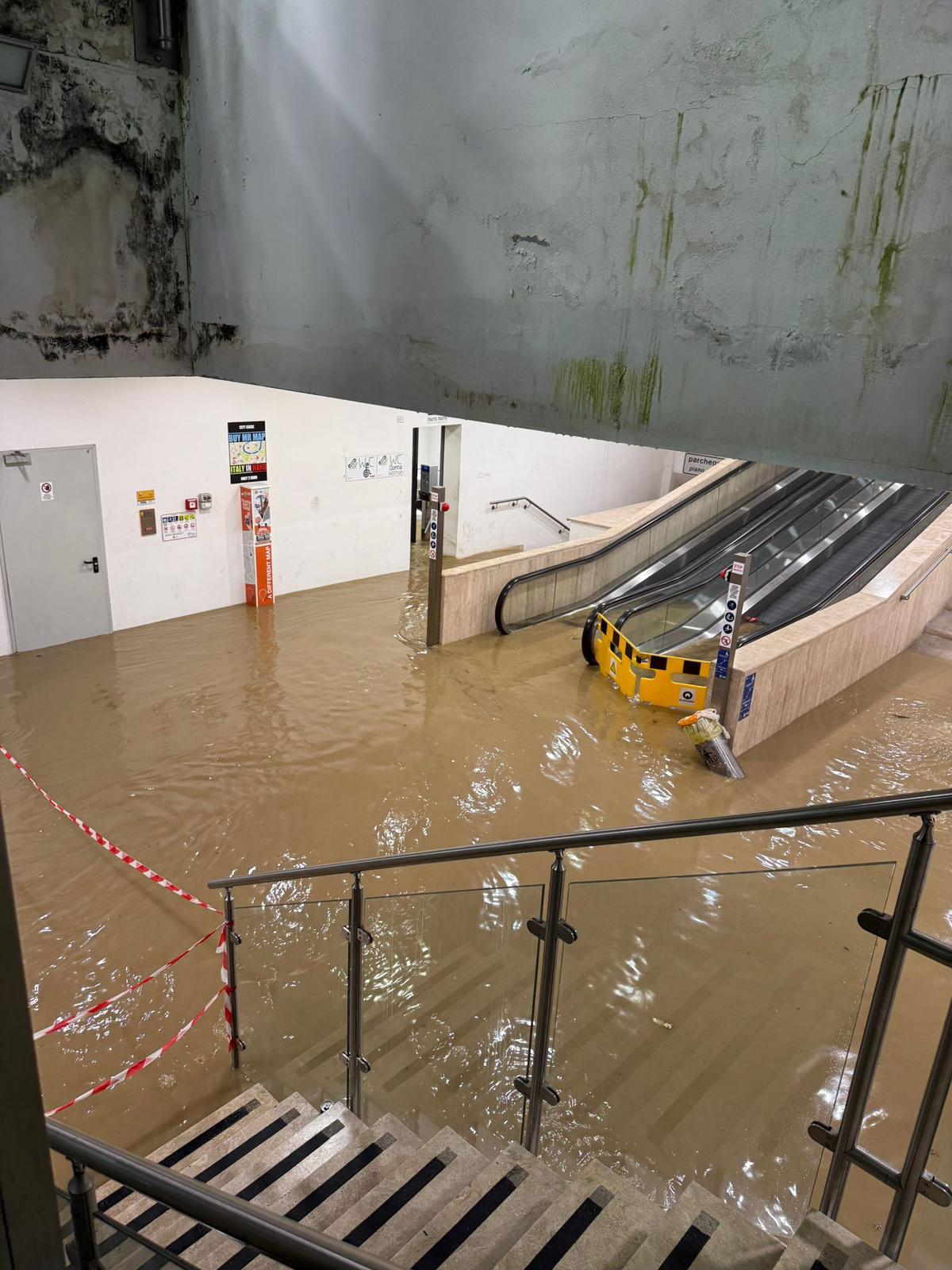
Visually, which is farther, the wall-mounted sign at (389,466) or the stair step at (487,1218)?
the wall-mounted sign at (389,466)

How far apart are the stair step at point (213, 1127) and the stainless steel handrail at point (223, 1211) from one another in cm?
261

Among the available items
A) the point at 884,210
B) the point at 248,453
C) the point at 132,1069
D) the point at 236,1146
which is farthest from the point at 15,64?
the point at 248,453

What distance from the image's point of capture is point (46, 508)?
371 inches

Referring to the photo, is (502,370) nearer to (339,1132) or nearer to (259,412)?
(339,1132)

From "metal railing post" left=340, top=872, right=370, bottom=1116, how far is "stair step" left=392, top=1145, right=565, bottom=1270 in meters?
1.26

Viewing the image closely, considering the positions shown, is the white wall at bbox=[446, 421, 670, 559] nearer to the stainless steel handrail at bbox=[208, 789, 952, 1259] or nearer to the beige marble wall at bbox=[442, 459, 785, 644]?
the beige marble wall at bbox=[442, 459, 785, 644]

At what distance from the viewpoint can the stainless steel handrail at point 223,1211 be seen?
3.98ft

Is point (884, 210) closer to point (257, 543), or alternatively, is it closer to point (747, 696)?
point (747, 696)

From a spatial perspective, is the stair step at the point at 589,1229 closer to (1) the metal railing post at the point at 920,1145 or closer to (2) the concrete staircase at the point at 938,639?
(1) the metal railing post at the point at 920,1145

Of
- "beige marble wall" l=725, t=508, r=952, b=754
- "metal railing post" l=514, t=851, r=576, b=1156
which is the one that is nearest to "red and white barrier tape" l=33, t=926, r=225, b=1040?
"metal railing post" l=514, t=851, r=576, b=1156

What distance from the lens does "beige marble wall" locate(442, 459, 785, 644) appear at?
10703 millimetres

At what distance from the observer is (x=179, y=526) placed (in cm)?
1067

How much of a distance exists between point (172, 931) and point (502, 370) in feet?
13.7

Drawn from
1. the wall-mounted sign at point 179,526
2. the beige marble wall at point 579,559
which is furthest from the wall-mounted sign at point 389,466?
the wall-mounted sign at point 179,526
